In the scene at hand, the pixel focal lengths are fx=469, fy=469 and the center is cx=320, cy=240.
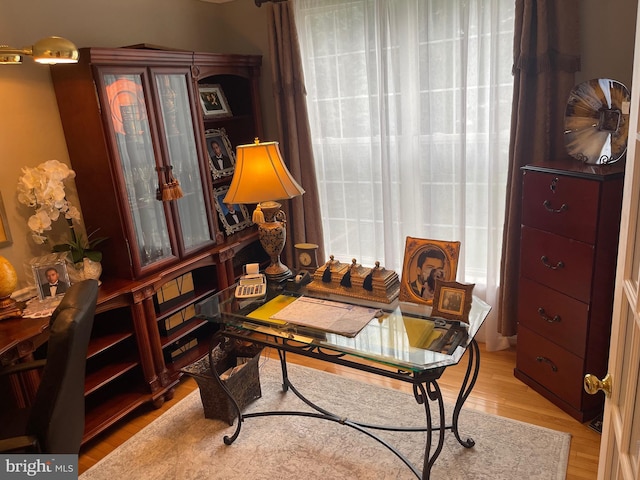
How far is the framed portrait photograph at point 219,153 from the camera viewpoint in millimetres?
3152

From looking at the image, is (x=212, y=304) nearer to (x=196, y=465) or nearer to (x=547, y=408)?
(x=196, y=465)

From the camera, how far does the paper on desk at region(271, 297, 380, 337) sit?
188 centimetres

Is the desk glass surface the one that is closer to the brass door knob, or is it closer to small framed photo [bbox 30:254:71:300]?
the brass door knob

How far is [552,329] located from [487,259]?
2.18 ft

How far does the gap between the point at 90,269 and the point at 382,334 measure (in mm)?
1522

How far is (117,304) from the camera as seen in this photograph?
2.36m

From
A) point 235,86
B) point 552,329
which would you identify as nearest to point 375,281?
point 552,329

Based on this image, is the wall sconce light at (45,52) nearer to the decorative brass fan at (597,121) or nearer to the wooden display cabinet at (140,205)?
the wooden display cabinet at (140,205)

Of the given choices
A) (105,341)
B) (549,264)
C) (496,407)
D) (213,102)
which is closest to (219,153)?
(213,102)

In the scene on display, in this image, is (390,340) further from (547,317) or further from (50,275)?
(50,275)

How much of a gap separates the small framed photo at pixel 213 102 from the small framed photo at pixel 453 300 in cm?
197

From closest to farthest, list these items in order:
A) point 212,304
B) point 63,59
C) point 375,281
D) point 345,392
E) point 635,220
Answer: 1. point 635,220
2. point 63,59
3. point 375,281
4. point 212,304
5. point 345,392

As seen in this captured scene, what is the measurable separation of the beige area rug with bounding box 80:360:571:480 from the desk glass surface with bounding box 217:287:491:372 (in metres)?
0.60

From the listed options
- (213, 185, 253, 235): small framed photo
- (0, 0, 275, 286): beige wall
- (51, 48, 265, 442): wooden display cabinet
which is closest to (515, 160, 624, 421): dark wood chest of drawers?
(51, 48, 265, 442): wooden display cabinet
